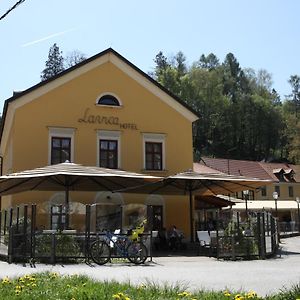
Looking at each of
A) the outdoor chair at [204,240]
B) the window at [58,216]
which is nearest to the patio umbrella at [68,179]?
the window at [58,216]

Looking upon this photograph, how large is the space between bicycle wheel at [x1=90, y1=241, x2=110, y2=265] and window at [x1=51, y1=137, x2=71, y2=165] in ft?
38.8

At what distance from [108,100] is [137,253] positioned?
1446 centimetres

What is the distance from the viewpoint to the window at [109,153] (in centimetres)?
2962

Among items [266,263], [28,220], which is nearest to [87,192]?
[28,220]

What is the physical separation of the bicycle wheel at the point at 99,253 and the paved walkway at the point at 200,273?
0.43 metres

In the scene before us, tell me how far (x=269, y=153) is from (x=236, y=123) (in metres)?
9.12


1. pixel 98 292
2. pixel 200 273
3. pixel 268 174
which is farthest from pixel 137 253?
pixel 268 174

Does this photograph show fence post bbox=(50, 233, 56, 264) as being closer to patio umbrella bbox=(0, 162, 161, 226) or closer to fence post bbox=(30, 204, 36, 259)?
fence post bbox=(30, 204, 36, 259)

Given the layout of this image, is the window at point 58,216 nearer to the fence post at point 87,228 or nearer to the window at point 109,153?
the fence post at point 87,228

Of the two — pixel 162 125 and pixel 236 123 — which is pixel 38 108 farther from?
pixel 236 123

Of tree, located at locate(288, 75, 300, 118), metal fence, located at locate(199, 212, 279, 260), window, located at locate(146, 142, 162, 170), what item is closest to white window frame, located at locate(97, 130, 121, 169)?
window, located at locate(146, 142, 162, 170)

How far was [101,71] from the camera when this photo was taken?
99.7 ft

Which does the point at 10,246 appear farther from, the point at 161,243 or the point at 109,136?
the point at 109,136

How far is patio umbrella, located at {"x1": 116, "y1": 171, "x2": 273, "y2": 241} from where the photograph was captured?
23.5 metres
